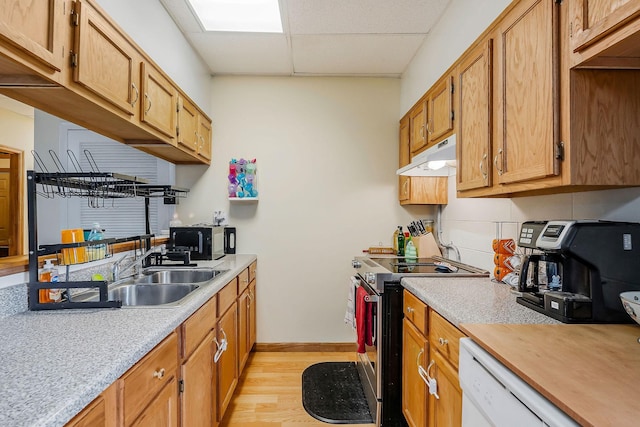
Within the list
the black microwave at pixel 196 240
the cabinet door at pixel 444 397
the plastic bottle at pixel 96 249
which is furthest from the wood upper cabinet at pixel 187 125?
the cabinet door at pixel 444 397

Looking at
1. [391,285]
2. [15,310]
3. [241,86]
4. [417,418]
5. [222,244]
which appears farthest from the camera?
[241,86]

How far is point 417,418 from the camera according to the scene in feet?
5.48

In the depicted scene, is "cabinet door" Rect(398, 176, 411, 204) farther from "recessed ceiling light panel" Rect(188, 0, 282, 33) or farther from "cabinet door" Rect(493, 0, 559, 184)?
"recessed ceiling light panel" Rect(188, 0, 282, 33)

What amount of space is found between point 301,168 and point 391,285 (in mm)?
1529

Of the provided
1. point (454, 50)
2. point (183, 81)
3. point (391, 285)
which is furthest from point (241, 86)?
point (391, 285)

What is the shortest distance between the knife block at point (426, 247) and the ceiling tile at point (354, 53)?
1.46 metres

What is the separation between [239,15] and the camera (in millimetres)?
2223

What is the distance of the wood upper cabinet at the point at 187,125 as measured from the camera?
230 centimetres

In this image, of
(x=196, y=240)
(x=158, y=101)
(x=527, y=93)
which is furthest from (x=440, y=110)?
(x=196, y=240)

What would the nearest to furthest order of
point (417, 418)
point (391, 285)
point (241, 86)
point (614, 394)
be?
point (614, 394)
point (417, 418)
point (391, 285)
point (241, 86)

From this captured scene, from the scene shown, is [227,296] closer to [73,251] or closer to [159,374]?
[73,251]

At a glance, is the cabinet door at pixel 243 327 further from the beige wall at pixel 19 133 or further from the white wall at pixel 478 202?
the white wall at pixel 478 202

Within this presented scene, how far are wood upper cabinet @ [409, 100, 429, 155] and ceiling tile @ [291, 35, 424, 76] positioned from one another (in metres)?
0.45

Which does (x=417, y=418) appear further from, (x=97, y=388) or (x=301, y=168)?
(x=301, y=168)
